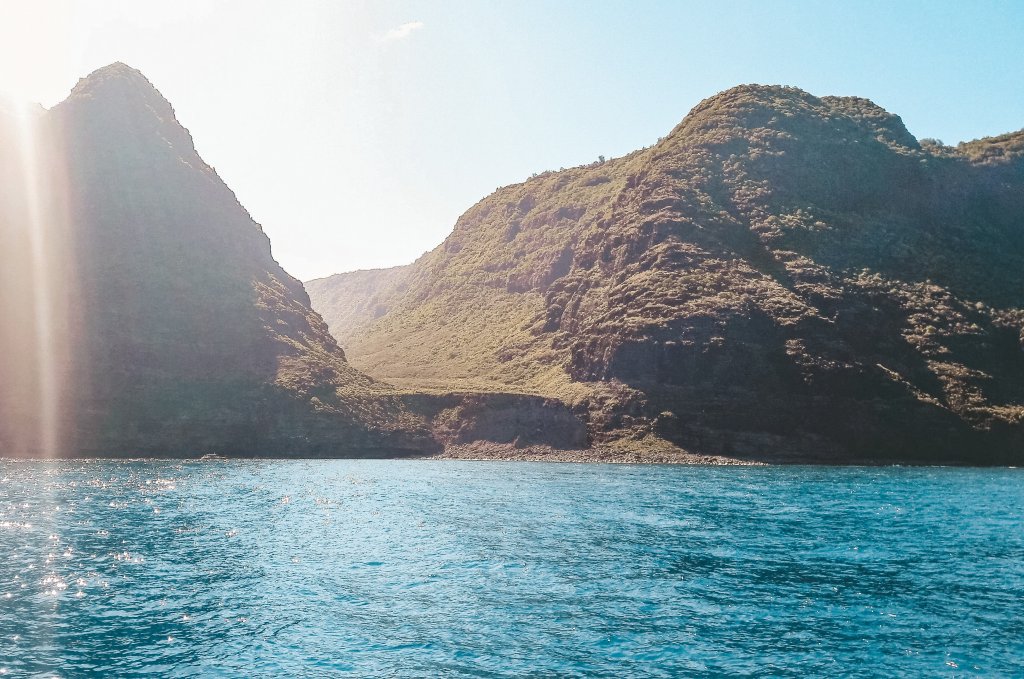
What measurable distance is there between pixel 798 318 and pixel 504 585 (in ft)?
406

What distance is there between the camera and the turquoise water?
90.0ft

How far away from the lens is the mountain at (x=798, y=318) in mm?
135500

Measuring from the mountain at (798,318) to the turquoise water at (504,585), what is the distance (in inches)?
2512

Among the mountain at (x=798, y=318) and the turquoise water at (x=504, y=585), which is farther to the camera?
the mountain at (x=798, y=318)

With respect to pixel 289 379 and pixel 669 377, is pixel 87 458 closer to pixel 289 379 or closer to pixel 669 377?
pixel 289 379

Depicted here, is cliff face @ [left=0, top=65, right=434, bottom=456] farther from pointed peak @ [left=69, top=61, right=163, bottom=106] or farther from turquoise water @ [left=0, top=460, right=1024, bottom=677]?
turquoise water @ [left=0, top=460, right=1024, bottom=677]

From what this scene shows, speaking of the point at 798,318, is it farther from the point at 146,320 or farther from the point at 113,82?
the point at 113,82

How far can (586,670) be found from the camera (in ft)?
85.9

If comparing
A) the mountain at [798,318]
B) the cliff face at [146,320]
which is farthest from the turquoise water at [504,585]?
the mountain at [798,318]

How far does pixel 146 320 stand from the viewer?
148125 mm

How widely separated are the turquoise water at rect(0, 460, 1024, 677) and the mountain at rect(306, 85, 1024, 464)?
63795 millimetres

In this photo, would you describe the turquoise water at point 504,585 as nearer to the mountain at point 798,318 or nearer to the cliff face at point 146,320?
the cliff face at point 146,320

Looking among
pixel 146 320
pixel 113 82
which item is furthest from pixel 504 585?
pixel 113 82

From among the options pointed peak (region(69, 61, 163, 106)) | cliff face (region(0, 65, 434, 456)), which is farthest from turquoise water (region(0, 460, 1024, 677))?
pointed peak (region(69, 61, 163, 106))
